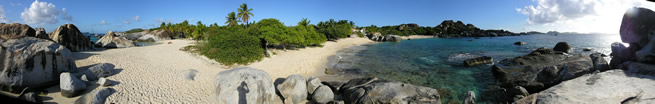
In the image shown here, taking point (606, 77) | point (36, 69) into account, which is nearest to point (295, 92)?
point (36, 69)

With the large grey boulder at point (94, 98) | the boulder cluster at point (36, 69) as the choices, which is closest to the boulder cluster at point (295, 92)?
the large grey boulder at point (94, 98)

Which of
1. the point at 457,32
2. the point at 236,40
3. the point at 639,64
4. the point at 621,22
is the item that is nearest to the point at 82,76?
the point at 236,40

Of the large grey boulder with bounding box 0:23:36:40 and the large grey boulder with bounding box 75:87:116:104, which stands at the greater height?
the large grey boulder with bounding box 0:23:36:40

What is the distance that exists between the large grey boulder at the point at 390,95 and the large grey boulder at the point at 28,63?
14.3m

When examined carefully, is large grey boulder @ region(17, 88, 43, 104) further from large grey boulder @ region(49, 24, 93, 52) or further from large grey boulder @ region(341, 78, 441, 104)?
large grey boulder @ region(49, 24, 93, 52)

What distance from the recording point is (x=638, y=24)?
40.2 ft

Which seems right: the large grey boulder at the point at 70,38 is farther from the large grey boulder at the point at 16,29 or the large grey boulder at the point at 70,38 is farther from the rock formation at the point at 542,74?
the rock formation at the point at 542,74

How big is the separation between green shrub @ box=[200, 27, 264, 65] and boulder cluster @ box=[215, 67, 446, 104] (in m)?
11.6

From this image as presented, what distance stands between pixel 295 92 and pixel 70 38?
27.7 metres

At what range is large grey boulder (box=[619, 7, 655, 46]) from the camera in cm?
1184

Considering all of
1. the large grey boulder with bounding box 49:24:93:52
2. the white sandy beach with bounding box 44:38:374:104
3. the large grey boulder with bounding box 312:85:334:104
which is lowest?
the large grey boulder with bounding box 312:85:334:104

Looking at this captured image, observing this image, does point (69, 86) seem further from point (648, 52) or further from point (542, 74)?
point (648, 52)

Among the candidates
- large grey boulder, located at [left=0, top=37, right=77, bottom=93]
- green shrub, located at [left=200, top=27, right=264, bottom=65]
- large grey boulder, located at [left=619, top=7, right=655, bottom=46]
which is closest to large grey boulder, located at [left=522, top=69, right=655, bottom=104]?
large grey boulder, located at [left=619, top=7, right=655, bottom=46]

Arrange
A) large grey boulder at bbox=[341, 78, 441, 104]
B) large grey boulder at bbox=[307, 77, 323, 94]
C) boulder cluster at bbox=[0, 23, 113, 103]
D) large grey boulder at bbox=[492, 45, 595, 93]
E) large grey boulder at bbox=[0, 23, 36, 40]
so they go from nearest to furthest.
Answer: boulder cluster at bbox=[0, 23, 113, 103], large grey boulder at bbox=[341, 78, 441, 104], large grey boulder at bbox=[307, 77, 323, 94], large grey boulder at bbox=[492, 45, 595, 93], large grey boulder at bbox=[0, 23, 36, 40]
